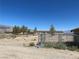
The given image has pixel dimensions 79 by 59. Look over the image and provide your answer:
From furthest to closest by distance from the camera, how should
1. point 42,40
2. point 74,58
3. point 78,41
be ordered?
point 78,41
point 42,40
point 74,58

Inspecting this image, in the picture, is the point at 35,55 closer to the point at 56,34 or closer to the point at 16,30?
the point at 56,34

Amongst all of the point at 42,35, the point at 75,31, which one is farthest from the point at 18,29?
the point at 42,35

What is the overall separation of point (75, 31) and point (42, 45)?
1019cm

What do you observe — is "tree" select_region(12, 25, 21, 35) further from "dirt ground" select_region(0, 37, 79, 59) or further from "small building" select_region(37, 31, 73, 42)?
"dirt ground" select_region(0, 37, 79, 59)

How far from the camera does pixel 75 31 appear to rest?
98.0 ft

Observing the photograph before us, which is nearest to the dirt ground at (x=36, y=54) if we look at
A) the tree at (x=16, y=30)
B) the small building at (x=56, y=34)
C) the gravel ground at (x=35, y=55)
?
the gravel ground at (x=35, y=55)

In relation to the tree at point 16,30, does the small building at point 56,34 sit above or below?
below

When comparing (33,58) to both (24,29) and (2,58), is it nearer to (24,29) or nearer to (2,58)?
(2,58)

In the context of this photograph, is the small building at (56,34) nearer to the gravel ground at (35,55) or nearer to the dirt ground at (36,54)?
the dirt ground at (36,54)

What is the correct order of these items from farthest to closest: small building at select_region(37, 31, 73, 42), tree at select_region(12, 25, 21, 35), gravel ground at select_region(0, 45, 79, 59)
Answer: tree at select_region(12, 25, 21, 35)
small building at select_region(37, 31, 73, 42)
gravel ground at select_region(0, 45, 79, 59)

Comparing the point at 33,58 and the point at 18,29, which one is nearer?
the point at 33,58

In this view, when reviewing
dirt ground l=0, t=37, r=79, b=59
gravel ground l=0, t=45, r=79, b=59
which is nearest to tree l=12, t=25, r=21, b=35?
dirt ground l=0, t=37, r=79, b=59

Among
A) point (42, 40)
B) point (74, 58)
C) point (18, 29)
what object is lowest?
point (74, 58)

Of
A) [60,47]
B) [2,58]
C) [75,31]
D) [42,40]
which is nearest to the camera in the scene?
[2,58]
